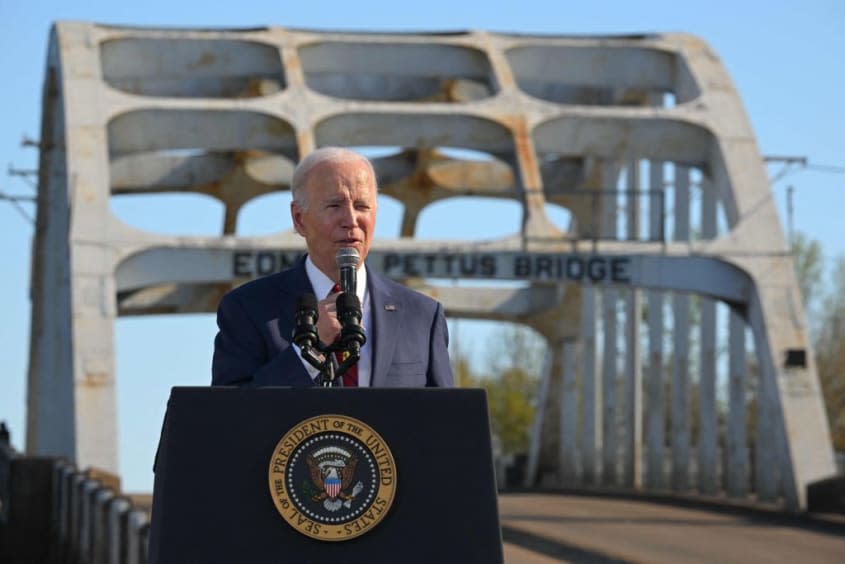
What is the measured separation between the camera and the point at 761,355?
32.8 m

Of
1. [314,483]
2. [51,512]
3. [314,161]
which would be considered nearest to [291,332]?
[314,161]

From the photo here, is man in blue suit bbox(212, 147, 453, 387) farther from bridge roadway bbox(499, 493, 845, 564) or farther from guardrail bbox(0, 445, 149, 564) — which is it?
guardrail bbox(0, 445, 149, 564)

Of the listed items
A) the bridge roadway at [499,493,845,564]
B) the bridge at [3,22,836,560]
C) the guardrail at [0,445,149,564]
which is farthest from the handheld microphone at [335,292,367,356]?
the bridge at [3,22,836,560]

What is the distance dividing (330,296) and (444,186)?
45939 millimetres

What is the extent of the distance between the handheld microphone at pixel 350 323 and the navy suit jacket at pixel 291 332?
0.25 metres

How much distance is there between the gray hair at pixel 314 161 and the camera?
16.9 feet

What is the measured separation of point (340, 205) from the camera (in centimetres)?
515

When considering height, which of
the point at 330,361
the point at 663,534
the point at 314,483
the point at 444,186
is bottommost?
the point at 663,534

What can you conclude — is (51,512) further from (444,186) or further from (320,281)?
(444,186)

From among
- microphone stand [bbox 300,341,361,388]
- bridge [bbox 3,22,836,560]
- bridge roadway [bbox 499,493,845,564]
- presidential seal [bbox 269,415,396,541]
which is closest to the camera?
presidential seal [bbox 269,415,396,541]

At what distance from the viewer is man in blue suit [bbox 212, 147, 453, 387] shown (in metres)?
5.06

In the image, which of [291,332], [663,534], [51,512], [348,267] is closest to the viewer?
[348,267]

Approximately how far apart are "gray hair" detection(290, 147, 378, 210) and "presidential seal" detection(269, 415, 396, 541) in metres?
1.03

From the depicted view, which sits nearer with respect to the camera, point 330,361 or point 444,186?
point 330,361
